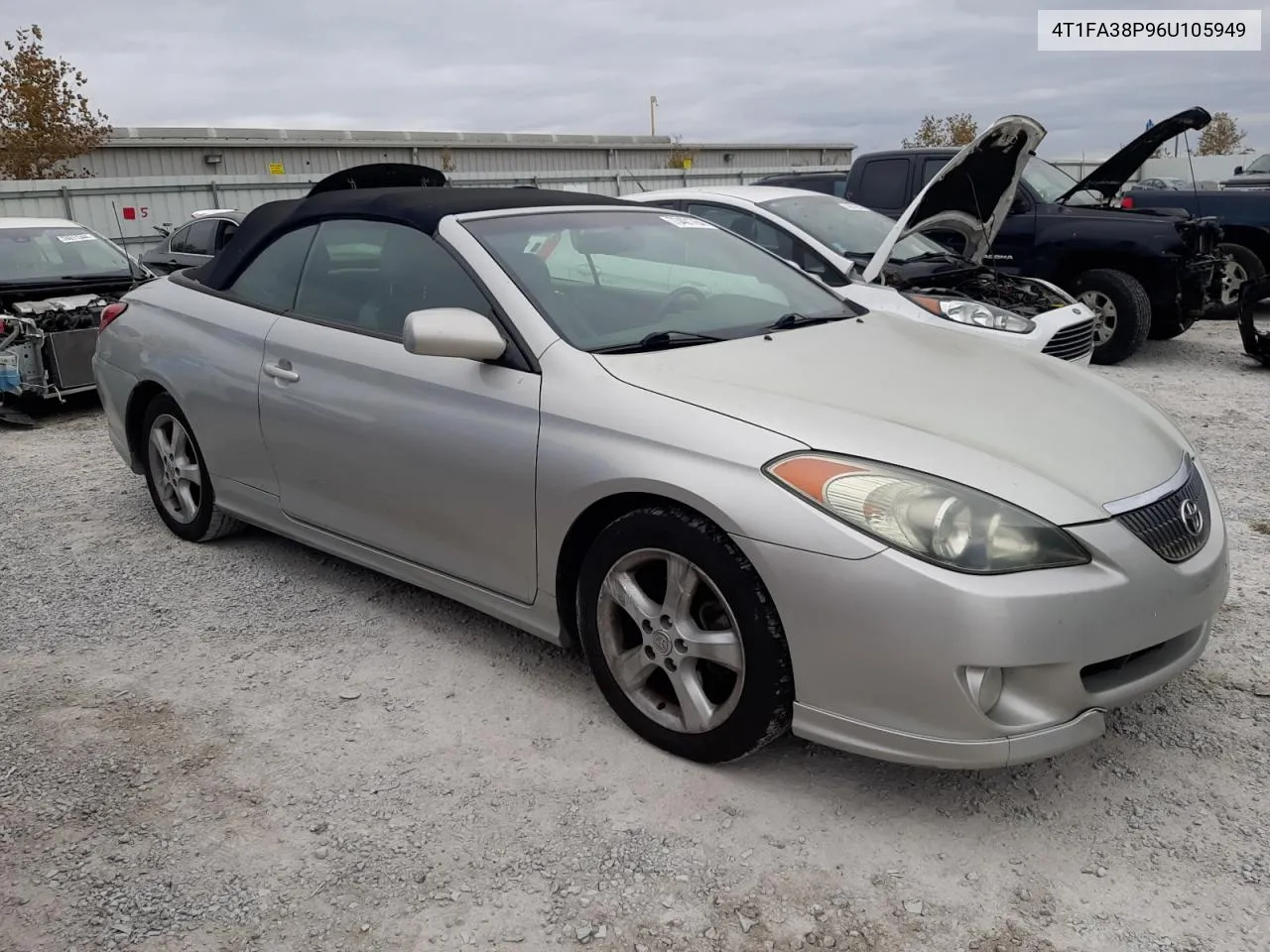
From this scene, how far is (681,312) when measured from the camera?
11.4 ft

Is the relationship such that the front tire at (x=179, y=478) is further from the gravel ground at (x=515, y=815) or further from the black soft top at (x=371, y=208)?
the gravel ground at (x=515, y=815)

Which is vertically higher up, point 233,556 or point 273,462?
point 273,462

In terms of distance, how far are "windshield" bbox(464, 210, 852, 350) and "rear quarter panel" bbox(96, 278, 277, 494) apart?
3.93 ft

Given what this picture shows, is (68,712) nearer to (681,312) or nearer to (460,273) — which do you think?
(460,273)

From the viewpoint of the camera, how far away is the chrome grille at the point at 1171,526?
8.37 feet

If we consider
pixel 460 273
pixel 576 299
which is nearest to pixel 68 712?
pixel 460 273

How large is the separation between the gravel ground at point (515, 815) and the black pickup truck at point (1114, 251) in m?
5.35

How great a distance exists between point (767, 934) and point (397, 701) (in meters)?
1.51

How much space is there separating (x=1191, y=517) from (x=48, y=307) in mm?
7580

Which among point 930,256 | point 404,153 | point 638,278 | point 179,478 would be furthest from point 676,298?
point 404,153

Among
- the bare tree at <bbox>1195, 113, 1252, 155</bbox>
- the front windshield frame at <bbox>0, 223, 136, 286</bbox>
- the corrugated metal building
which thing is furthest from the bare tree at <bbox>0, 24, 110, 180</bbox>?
the bare tree at <bbox>1195, 113, 1252, 155</bbox>

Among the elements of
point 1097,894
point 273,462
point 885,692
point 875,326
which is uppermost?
point 875,326

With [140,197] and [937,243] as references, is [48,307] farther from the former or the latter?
[140,197]

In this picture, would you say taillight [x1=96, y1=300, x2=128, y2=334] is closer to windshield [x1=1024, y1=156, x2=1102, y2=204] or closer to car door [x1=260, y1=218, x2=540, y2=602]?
car door [x1=260, y1=218, x2=540, y2=602]
